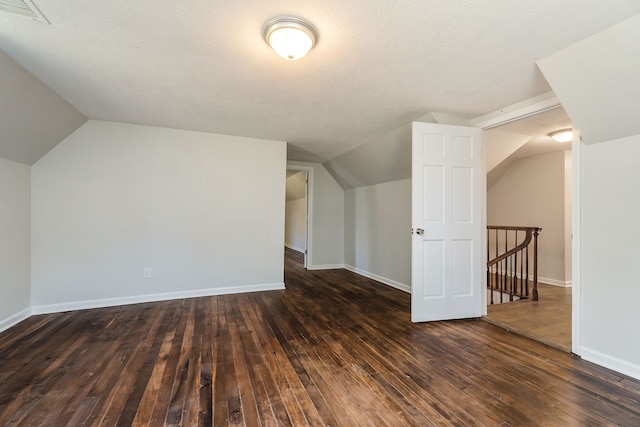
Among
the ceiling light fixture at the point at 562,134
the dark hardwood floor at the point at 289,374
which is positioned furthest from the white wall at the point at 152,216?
the ceiling light fixture at the point at 562,134

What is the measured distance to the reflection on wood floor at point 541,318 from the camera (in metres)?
2.55

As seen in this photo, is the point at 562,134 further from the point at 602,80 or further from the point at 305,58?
the point at 305,58

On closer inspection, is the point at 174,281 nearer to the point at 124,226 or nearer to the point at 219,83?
the point at 124,226

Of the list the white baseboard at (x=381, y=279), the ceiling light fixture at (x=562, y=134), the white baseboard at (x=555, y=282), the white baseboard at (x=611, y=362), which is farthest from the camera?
the white baseboard at (x=555, y=282)

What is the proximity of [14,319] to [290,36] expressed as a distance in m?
3.64

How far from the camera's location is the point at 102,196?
3.32 m

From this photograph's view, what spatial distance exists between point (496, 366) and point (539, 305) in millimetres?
2048

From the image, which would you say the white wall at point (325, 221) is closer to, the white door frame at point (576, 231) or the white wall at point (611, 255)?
the white door frame at point (576, 231)

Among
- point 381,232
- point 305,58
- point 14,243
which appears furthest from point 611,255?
point 14,243

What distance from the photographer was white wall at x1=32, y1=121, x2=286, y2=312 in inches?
123

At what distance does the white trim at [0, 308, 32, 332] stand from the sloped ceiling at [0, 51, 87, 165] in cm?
152

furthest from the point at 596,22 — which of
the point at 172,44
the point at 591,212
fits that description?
the point at 172,44

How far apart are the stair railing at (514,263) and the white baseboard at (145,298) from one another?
3.21 metres

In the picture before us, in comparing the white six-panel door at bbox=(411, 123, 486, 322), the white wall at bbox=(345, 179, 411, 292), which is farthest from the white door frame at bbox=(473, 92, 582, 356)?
the white wall at bbox=(345, 179, 411, 292)
